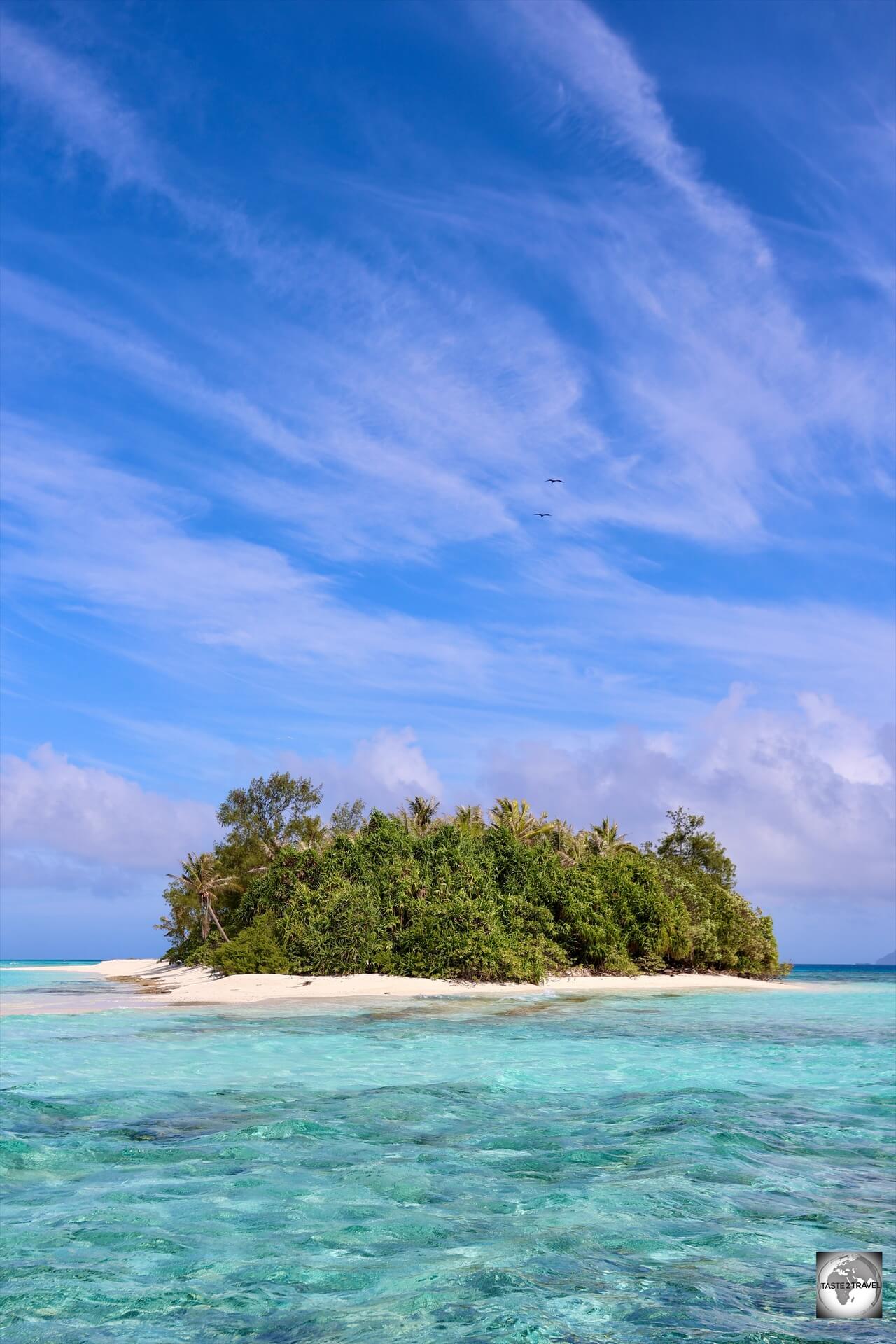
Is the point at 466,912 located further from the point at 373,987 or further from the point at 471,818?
the point at 471,818

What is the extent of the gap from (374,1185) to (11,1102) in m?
6.58

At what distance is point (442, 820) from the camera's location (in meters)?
60.2

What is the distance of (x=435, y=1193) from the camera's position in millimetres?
8938

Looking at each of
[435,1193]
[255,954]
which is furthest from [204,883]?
[435,1193]

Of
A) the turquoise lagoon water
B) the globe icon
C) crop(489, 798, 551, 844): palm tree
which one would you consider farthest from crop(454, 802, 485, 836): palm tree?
the globe icon

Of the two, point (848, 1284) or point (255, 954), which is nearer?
point (848, 1284)

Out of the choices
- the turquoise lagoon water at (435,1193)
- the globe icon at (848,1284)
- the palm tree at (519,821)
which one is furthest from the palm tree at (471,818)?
the globe icon at (848,1284)

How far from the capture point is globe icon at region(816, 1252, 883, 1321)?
5.03m

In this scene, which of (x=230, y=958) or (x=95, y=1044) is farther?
(x=230, y=958)

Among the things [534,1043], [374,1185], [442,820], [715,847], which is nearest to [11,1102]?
[374,1185]

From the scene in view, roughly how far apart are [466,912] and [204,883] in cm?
2015

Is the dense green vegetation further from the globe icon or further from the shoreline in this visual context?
the globe icon

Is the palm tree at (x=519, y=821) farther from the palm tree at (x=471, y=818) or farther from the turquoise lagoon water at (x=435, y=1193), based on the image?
the turquoise lagoon water at (x=435, y=1193)

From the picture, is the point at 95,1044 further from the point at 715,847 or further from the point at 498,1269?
the point at 715,847
